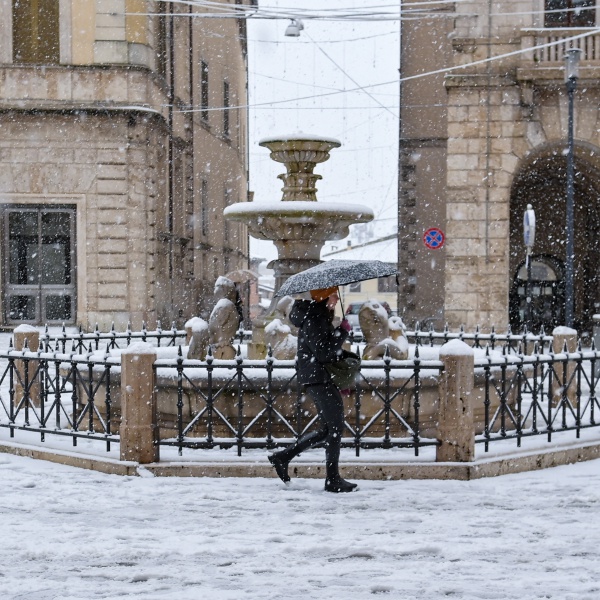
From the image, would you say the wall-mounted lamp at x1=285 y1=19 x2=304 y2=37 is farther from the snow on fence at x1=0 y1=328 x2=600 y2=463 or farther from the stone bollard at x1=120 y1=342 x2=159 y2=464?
the stone bollard at x1=120 y1=342 x2=159 y2=464

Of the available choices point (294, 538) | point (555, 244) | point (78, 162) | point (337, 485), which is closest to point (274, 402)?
point (337, 485)

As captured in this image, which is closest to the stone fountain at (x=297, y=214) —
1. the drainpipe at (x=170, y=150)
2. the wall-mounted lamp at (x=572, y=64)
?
the wall-mounted lamp at (x=572, y=64)

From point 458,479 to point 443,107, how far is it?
26.1 m

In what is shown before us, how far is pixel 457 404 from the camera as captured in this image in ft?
29.9

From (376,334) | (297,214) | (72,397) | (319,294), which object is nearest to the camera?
(319,294)

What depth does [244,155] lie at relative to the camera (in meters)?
48.4

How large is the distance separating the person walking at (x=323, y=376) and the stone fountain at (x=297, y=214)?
386 centimetres

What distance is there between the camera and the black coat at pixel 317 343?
8.46 m

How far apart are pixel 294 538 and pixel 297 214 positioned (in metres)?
5.86

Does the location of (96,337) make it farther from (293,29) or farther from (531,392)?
(293,29)

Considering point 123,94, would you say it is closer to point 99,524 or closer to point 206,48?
point 206,48

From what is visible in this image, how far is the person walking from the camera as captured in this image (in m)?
8.46

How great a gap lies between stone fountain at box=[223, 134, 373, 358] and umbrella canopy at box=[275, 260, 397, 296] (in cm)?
340

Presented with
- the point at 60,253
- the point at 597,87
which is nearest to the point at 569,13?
the point at 597,87
